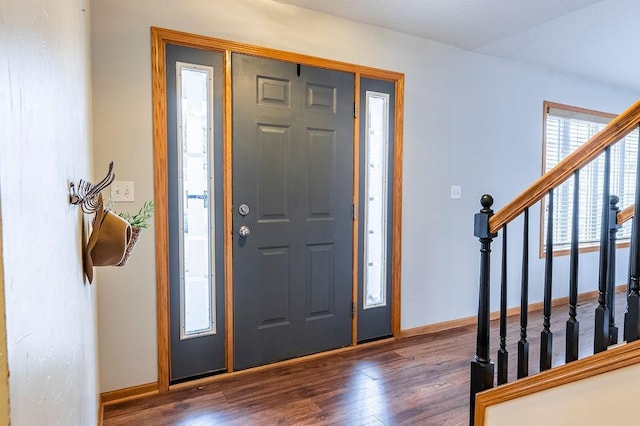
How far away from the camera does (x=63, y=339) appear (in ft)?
2.52

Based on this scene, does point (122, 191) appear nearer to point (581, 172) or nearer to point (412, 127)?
point (412, 127)

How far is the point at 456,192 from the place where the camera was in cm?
338

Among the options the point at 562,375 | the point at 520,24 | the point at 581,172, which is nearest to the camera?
the point at 562,375

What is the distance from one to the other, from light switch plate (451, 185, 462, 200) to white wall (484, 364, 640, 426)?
2.03 meters

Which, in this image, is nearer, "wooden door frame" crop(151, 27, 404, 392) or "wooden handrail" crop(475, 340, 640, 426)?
"wooden handrail" crop(475, 340, 640, 426)

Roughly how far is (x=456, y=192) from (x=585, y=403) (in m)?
2.26

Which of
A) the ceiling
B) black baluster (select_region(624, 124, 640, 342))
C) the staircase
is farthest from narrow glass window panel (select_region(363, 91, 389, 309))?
black baluster (select_region(624, 124, 640, 342))

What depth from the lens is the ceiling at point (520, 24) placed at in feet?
8.30

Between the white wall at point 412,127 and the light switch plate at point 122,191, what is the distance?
4 cm

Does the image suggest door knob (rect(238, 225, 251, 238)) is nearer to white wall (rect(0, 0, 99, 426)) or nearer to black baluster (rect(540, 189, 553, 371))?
white wall (rect(0, 0, 99, 426))

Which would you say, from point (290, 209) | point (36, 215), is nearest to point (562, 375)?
point (36, 215)

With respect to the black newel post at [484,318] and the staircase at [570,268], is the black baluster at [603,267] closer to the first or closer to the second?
the staircase at [570,268]

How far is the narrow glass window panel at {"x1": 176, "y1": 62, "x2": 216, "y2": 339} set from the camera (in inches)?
91.4

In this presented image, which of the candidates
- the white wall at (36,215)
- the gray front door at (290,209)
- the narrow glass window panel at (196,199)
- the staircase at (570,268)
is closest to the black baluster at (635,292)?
the staircase at (570,268)
